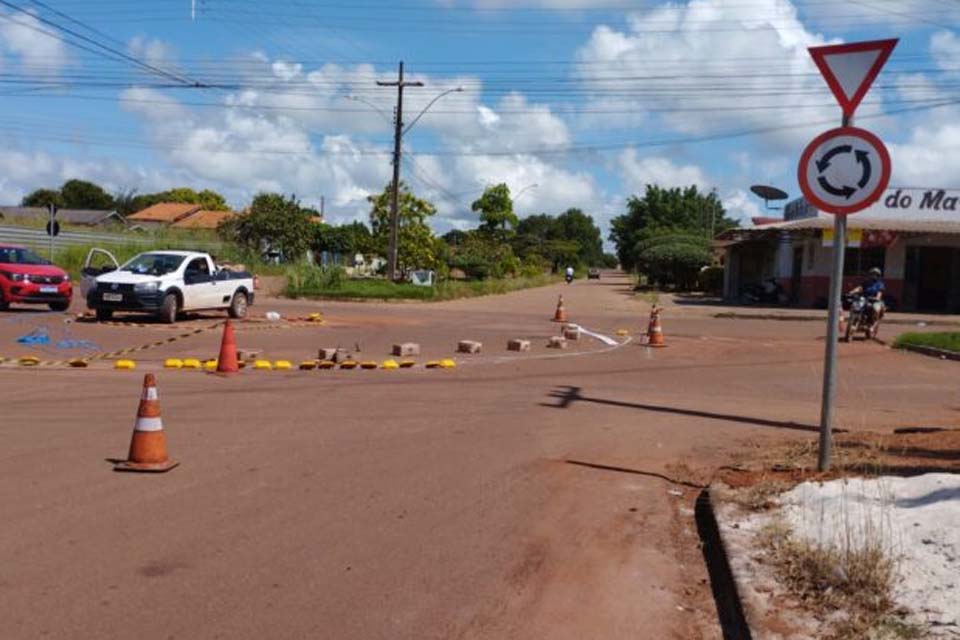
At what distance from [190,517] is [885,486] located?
4.50 metres

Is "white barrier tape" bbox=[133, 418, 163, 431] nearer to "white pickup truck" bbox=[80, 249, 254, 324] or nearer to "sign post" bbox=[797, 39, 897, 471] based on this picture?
"sign post" bbox=[797, 39, 897, 471]

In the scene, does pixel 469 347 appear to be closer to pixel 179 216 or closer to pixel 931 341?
pixel 931 341

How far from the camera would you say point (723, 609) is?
4906mm

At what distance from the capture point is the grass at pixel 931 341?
19469 millimetres

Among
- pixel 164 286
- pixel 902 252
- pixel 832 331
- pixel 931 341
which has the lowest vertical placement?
pixel 931 341

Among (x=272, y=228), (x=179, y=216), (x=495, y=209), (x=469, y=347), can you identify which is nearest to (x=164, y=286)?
(x=469, y=347)

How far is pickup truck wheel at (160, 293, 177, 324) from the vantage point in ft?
69.5

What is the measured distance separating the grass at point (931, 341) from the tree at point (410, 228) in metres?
34.6

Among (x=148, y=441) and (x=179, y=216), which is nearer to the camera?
(x=148, y=441)

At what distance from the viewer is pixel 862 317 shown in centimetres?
2328

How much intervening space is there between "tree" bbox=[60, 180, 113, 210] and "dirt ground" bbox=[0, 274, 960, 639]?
108578mm

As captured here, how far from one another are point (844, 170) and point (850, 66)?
0.77m

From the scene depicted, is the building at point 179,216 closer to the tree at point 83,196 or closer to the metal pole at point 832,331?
the tree at point 83,196

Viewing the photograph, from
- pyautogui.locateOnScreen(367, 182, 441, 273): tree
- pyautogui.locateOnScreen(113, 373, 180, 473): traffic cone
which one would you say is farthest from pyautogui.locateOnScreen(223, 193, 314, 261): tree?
pyautogui.locateOnScreen(113, 373, 180, 473): traffic cone
